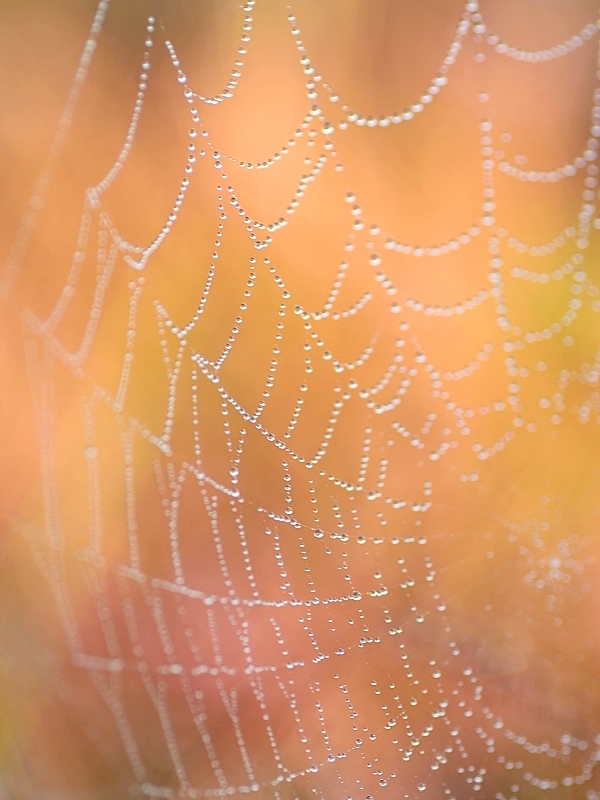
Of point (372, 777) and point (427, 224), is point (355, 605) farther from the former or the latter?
point (427, 224)

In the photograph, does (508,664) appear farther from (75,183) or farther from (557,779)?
(75,183)

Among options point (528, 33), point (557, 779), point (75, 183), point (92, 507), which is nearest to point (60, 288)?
point (75, 183)

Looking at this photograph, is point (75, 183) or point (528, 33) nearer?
point (528, 33)

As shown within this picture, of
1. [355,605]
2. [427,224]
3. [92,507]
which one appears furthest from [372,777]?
[427,224]

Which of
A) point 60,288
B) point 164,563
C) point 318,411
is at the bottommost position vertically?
point 164,563

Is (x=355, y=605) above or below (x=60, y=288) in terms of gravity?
below

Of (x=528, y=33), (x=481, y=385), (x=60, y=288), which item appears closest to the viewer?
(x=528, y=33)

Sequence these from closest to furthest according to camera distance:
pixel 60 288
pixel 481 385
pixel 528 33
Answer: pixel 528 33, pixel 481 385, pixel 60 288
